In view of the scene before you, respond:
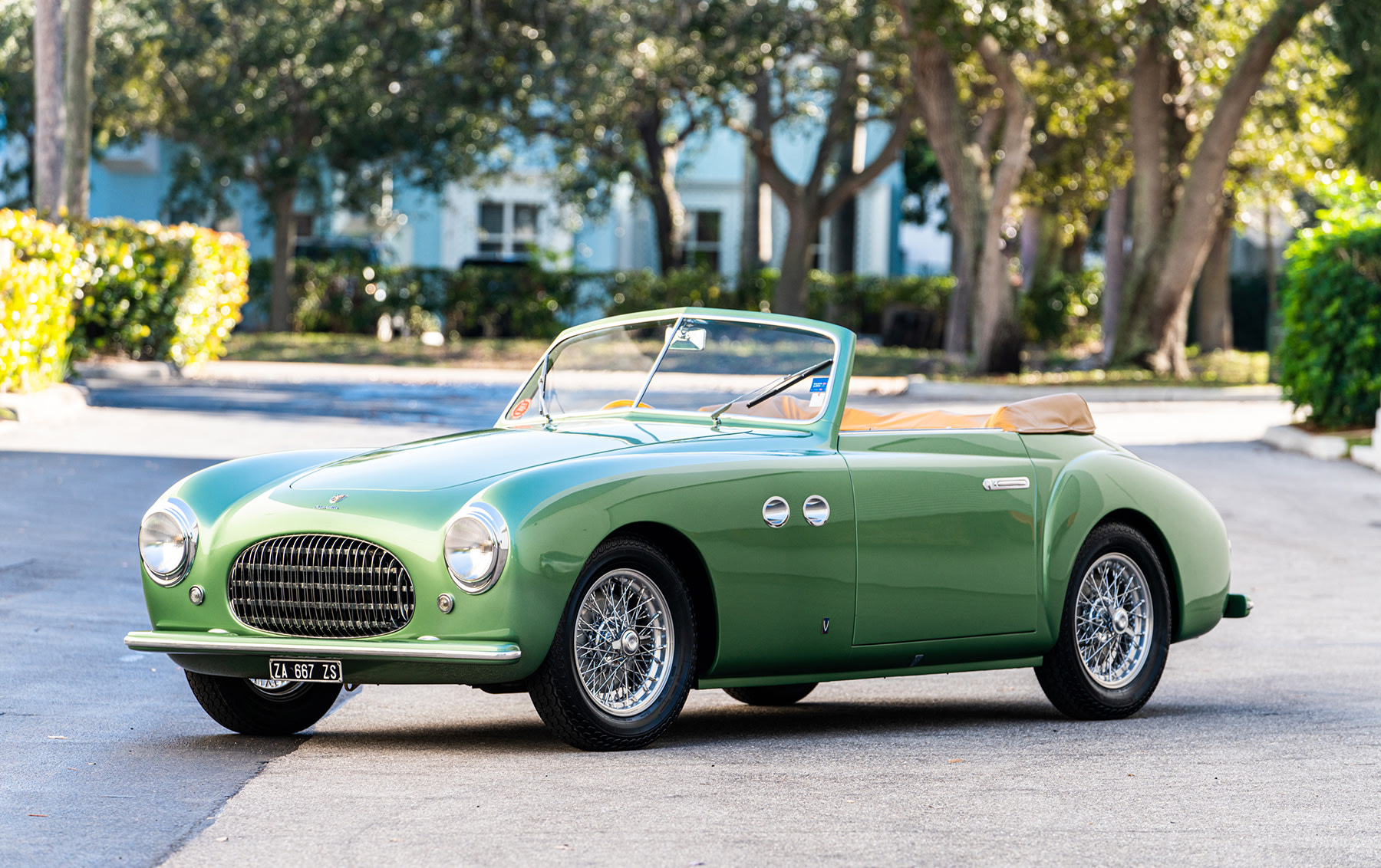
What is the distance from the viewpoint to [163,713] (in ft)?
22.6

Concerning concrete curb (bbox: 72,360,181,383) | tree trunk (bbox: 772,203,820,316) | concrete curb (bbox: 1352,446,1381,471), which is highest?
tree trunk (bbox: 772,203,820,316)

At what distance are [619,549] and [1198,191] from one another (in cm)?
2222

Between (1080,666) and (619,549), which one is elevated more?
(619,549)

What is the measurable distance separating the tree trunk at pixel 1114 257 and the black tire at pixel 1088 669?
26.1 meters

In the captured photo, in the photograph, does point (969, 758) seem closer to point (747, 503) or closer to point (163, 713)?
point (747, 503)

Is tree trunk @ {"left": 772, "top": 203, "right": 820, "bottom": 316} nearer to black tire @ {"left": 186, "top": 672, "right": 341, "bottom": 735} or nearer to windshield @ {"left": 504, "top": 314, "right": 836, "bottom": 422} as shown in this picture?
windshield @ {"left": 504, "top": 314, "right": 836, "bottom": 422}

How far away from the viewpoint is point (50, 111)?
2289 cm

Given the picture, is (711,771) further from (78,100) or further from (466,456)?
(78,100)

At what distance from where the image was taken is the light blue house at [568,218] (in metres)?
41.3

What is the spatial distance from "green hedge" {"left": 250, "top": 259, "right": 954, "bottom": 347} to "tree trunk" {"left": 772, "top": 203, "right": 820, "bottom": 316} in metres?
1.49

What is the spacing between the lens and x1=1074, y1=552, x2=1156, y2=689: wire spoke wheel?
7199 mm

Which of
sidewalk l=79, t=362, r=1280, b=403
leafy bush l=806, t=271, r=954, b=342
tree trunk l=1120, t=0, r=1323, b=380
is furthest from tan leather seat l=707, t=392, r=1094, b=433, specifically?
leafy bush l=806, t=271, r=954, b=342

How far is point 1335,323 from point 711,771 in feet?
42.0

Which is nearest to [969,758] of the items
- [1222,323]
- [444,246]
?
[1222,323]
